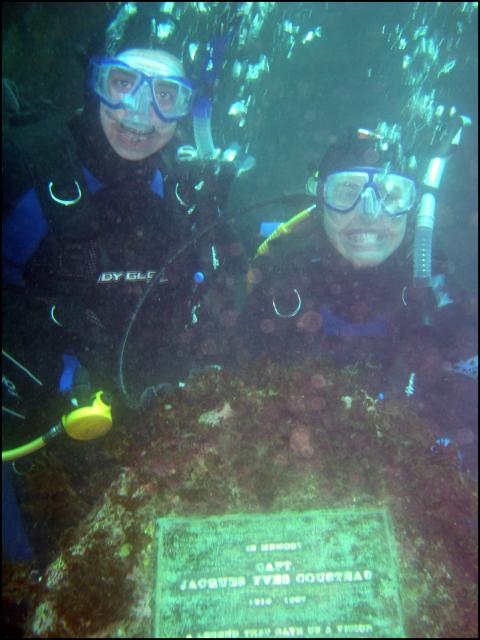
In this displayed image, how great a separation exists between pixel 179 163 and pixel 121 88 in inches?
40.3

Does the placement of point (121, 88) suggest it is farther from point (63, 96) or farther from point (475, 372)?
point (63, 96)

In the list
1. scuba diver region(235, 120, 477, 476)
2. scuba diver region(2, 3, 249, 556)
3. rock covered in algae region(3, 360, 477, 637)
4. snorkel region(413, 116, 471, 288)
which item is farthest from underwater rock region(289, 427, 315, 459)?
snorkel region(413, 116, 471, 288)

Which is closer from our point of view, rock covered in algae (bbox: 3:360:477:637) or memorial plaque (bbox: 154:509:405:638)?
memorial plaque (bbox: 154:509:405:638)

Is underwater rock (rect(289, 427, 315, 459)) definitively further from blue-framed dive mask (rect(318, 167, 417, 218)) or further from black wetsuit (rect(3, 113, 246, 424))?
blue-framed dive mask (rect(318, 167, 417, 218))

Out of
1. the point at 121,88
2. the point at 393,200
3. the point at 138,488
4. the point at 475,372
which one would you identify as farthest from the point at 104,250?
the point at 475,372

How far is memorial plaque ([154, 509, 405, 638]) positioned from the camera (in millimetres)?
1952

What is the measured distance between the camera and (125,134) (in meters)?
3.98

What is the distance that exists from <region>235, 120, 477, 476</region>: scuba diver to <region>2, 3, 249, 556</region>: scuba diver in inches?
43.0

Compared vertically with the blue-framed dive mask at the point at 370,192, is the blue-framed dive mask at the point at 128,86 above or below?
above

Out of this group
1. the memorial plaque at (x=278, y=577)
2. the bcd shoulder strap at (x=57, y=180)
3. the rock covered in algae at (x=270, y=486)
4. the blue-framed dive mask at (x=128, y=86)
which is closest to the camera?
the memorial plaque at (x=278, y=577)

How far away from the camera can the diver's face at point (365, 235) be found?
459 cm

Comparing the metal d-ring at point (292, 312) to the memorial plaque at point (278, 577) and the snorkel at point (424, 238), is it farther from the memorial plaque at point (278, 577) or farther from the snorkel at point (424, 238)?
the memorial plaque at point (278, 577)

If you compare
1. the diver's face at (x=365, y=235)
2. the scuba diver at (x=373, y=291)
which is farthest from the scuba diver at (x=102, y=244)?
the diver's face at (x=365, y=235)

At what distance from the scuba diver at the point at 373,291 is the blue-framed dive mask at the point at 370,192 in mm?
11
